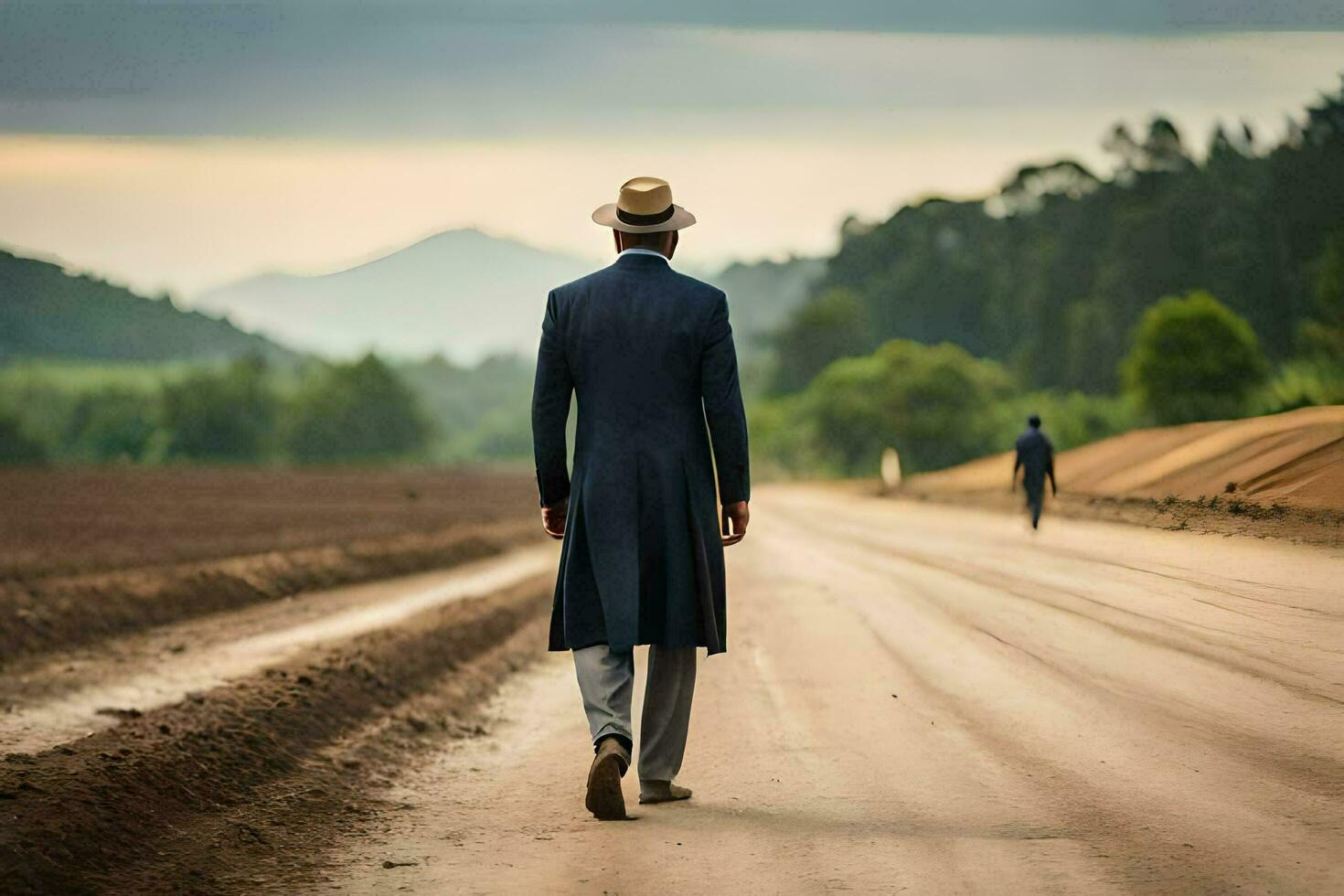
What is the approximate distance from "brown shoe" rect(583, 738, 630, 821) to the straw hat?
1.86 meters

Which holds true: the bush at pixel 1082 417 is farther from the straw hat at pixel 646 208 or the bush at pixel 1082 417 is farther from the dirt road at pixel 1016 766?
the straw hat at pixel 646 208

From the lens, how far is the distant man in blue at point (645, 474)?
19.0 ft

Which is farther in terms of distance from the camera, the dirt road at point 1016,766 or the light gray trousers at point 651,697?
the light gray trousers at point 651,697

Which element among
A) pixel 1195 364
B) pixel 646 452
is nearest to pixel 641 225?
pixel 646 452

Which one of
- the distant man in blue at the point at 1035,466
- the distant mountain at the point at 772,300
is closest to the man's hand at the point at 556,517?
the distant man in blue at the point at 1035,466

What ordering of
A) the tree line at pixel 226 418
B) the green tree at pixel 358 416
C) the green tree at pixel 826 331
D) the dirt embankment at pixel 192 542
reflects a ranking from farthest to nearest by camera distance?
the green tree at pixel 826 331 < the green tree at pixel 358 416 < the tree line at pixel 226 418 < the dirt embankment at pixel 192 542

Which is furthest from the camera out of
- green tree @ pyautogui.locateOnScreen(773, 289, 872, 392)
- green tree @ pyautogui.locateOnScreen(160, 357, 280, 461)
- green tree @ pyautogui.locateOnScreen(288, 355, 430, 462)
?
green tree @ pyautogui.locateOnScreen(773, 289, 872, 392)

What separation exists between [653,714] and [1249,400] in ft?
8.25

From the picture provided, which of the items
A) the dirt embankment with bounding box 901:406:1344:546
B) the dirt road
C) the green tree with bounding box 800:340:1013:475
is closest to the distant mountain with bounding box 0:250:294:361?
the dirt road

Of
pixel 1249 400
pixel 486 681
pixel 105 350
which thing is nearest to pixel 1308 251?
pixel 1249 400

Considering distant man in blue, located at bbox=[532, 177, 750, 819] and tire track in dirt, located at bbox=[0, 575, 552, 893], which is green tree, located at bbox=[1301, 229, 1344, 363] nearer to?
distant man in blue, located at bbox=[532, 177, 750, 819]

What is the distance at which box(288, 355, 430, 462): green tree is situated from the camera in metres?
115

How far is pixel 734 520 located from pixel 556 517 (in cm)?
69

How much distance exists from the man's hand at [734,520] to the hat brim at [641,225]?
104 centimetres
